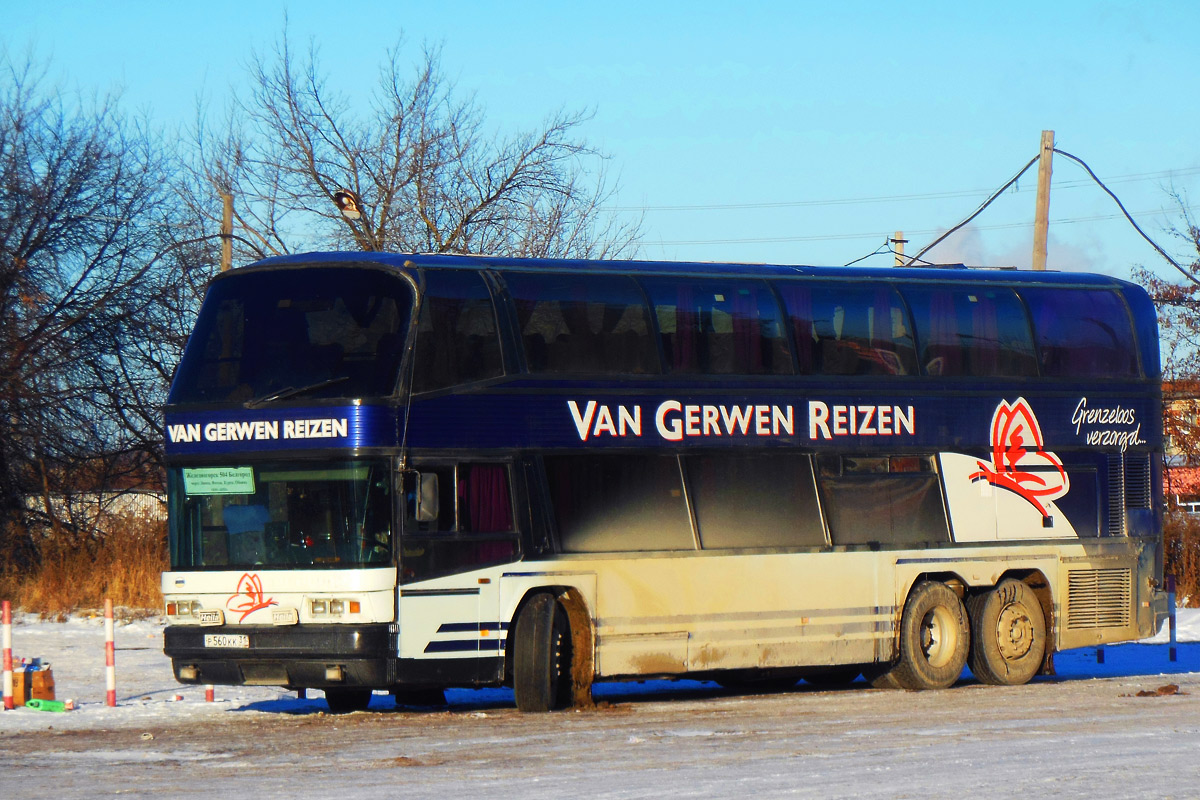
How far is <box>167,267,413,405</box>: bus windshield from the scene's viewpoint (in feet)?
48.5

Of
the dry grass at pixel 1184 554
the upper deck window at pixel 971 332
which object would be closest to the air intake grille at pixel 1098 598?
the upper deck window at pixel 971 332

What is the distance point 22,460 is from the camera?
3008 centimetres

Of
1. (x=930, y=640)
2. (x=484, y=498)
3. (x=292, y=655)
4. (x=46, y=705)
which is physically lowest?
(x=46, y=705)

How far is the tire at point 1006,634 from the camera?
1878 cm

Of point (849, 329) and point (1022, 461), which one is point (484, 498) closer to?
point (849, 329)

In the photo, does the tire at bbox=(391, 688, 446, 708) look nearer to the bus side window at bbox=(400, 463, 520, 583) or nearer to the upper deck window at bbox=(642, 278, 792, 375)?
the bus side window at bbox=(400, 463, 520, 583)

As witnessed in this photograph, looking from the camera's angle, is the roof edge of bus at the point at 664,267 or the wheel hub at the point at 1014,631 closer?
the roof edge of bus at the point at 664,267

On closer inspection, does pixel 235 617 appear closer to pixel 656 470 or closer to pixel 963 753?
pixel 656 470

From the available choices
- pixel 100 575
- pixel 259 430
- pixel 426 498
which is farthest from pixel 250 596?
pixel 100 575

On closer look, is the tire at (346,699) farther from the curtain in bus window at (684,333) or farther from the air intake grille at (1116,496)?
the air intake grille at (1116,496)

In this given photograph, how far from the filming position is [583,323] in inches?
632

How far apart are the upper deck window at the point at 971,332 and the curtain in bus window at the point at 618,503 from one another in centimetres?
340

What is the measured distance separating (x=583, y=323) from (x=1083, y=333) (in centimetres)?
641

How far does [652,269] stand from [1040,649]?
6.35m
